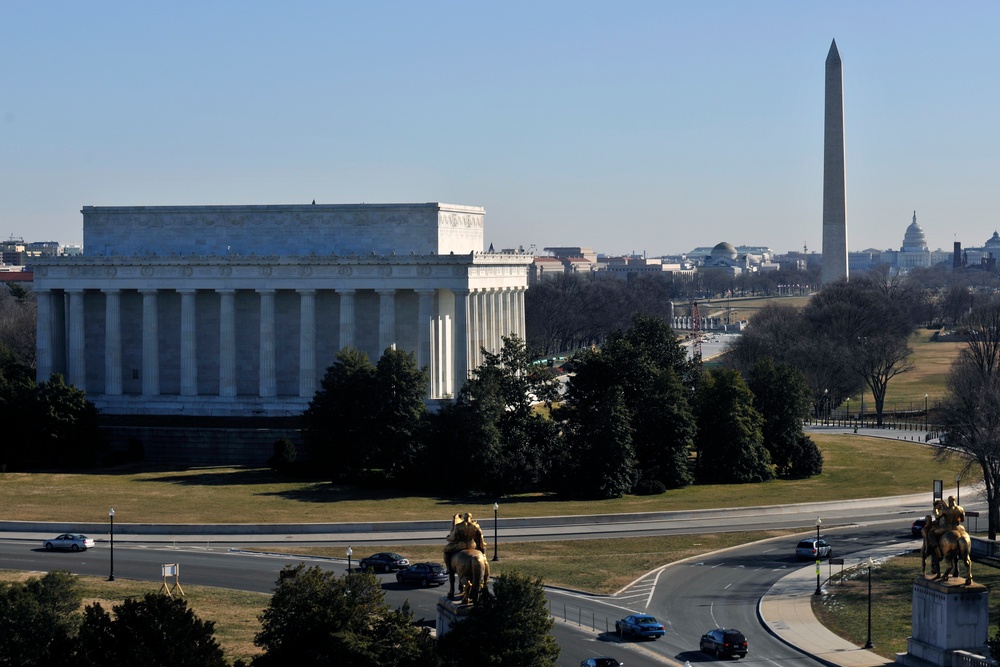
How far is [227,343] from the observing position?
392ft

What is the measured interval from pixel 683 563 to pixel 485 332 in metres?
48.4

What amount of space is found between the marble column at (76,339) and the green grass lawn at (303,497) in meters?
17.4

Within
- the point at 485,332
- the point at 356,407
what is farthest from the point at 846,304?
the point at 356,407

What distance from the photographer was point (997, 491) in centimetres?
8169

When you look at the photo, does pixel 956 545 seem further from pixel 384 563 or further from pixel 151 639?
pixel 384 563

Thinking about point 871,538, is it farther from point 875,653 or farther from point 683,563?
point 875,653

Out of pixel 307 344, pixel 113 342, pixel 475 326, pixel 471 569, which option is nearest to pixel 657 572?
pixel 471 569

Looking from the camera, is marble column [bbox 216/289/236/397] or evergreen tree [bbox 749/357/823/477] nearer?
evergreen tree [bbox 749/357/823/477]

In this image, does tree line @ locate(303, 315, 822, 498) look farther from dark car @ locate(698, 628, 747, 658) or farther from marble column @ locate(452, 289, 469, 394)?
dark car @ locate(698, 628, 747, 658)

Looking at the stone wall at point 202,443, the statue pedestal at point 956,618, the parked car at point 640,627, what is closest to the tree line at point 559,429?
the stone wall at point 202,443

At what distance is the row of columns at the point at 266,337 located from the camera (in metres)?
117

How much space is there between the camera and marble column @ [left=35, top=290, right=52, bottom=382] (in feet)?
400

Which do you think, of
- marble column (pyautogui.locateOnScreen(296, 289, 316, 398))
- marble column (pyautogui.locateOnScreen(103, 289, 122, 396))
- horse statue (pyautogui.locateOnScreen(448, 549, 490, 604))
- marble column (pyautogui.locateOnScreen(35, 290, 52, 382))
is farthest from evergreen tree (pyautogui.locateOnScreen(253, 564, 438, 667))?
marble column (pyautogui.locateOnScreen(35, 290, 52, 382))

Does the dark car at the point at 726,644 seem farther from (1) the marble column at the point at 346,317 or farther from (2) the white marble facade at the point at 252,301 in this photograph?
(1) the marble column at the point at 346,317
